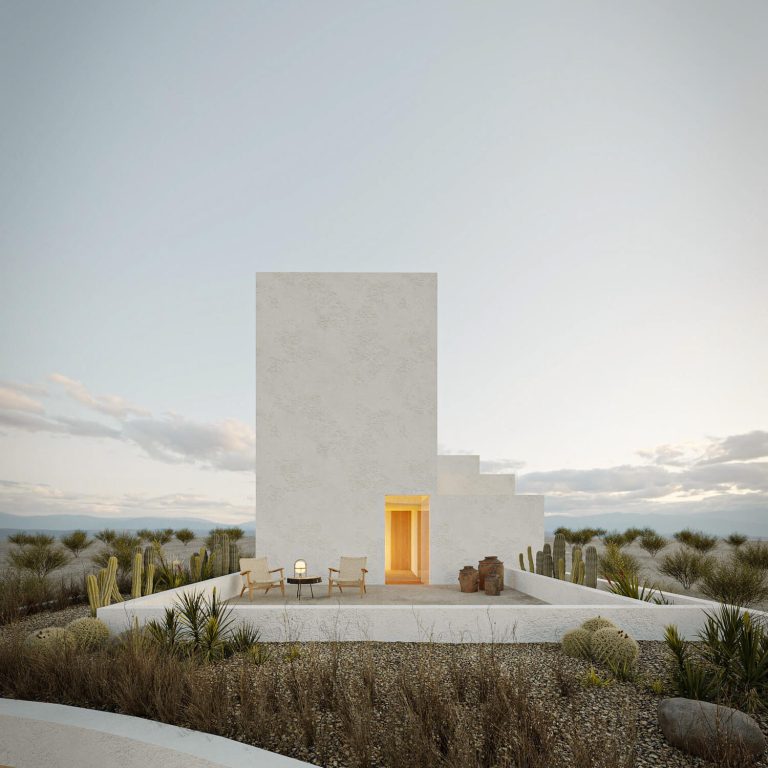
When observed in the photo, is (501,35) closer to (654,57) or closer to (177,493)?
(654,57)

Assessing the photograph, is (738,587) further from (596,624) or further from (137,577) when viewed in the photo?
(137,577)

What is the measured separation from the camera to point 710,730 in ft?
12.9

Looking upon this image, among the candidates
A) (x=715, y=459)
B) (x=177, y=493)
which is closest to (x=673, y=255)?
(x=715, y=459)

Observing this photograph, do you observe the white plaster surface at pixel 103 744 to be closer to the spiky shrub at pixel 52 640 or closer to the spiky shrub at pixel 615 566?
the spiky shrub at pixel 52 640

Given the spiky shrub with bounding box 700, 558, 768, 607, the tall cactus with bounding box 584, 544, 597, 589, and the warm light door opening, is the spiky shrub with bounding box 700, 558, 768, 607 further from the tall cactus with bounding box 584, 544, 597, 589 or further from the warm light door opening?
the warm light door opening

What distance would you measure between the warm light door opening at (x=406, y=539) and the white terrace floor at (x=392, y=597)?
1467 millimetres

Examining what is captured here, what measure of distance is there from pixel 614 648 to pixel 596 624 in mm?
867

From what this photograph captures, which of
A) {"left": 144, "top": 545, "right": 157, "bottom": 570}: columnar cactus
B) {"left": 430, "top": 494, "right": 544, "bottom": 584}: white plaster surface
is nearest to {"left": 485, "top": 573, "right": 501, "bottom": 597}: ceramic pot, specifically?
{"left": 430, "top": 494, "right": 544, "bottom": 584}: white plaster surface

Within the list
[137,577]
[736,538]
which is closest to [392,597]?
[137,577]

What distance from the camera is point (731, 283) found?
53.2ft

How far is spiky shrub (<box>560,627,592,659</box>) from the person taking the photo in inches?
239

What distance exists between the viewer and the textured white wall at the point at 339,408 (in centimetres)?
1284

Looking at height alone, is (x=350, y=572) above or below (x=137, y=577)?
below

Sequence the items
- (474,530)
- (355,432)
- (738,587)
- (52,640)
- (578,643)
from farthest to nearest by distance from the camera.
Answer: (355,432), (474,530), (738,587), (578,643), (52,640)
